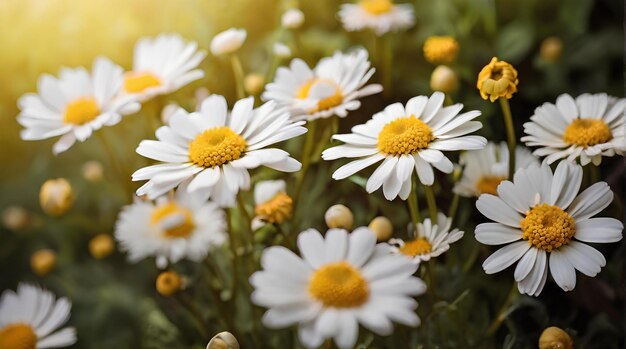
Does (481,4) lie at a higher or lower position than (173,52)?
higher

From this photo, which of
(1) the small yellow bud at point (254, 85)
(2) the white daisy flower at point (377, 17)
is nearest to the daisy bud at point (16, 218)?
(1) the small yellow bud at point (254, 85)

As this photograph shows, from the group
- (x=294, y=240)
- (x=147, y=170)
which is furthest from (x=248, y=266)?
(x=147, y=170)

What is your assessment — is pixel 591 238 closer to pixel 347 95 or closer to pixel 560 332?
pixel 560 332

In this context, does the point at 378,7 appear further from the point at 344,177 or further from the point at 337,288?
the point at 337,288

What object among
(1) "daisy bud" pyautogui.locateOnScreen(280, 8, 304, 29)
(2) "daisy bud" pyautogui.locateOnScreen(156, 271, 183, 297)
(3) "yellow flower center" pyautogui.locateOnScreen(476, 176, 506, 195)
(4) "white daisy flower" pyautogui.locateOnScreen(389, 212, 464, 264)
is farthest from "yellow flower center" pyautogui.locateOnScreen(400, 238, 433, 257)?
(1) "daisy bud" pyautogui.locateOnScreen(280, 8, 304, 29)

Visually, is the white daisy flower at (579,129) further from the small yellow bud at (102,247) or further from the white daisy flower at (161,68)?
the small yellow bud at (102,247)

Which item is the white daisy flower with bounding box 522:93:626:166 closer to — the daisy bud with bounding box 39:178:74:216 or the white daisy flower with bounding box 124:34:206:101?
the white daisy flower with bounding box 124:34:206:101
